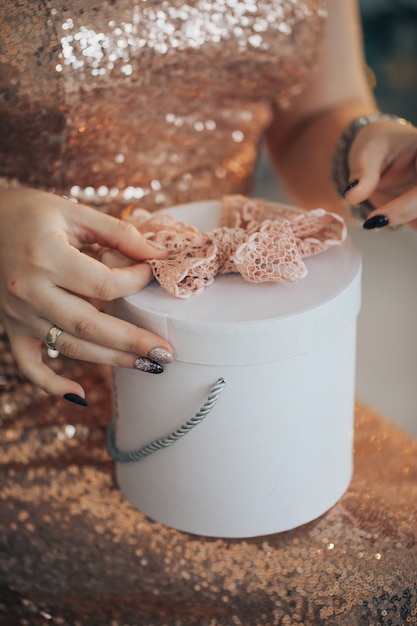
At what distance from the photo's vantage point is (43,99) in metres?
0.69

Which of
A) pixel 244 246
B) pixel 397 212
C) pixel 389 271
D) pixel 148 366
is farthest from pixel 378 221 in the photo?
pixel 389 271

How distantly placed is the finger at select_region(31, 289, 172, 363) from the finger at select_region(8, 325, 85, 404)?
48 mm

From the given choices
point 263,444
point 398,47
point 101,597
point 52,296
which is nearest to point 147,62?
point 52,296

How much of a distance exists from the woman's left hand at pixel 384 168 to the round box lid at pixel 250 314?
0.06 meters

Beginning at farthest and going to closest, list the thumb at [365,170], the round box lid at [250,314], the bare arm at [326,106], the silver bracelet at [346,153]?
the bare arm at [326,106], the silver bracelet at [346,153], the thumb at [365,170], the round box lid at [250,314]

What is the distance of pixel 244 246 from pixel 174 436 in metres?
0.16

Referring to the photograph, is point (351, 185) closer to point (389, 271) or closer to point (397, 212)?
point (397, 212)

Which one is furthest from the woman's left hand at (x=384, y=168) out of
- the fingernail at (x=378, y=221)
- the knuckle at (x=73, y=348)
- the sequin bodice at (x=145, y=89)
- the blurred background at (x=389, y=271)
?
the blurred background at (x=389, y=271)

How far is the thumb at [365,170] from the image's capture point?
651mm

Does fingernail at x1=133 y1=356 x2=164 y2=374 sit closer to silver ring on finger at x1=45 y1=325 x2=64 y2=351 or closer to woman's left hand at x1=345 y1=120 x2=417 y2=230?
silver ring on finger at x1=45 y1=325 x2=64 y2=351

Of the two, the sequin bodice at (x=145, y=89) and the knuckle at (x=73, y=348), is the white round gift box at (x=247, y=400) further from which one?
the sequin bodice at (x=145, y=89)

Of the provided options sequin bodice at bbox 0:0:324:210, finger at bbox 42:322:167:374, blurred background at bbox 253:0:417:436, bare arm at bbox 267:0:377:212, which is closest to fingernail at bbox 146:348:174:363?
finger at bbox 42:322:167:374

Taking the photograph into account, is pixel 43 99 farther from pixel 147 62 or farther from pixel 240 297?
pixel 240 297

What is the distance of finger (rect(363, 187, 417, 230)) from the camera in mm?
613
